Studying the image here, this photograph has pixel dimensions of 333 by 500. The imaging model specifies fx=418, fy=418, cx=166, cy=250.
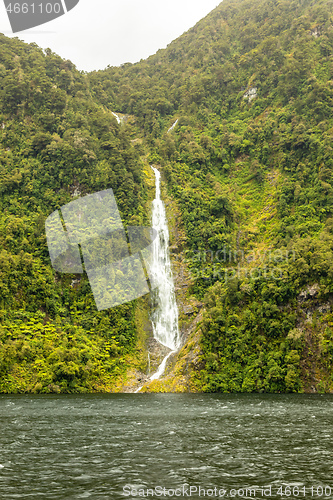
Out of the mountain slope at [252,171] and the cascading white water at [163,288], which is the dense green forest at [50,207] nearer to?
the cascading white water at [163,288]

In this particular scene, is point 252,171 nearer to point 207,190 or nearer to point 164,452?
point 207,190

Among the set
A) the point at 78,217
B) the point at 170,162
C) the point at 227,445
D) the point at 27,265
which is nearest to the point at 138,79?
the point at 170,162

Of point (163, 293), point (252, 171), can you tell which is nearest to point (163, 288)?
point (163, 293)

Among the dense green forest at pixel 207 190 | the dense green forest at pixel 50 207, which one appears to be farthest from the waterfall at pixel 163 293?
the dense green forest at pixel 50 207

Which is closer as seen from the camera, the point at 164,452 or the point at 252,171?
the point at 164,452

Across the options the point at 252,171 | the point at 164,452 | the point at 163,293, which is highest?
the point at 252,171

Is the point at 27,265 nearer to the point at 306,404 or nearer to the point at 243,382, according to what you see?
the point at 243,382

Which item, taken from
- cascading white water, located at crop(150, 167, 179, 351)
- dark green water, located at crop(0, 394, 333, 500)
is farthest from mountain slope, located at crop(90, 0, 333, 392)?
dark green water, located at crop(0, 394, 333, 500)
